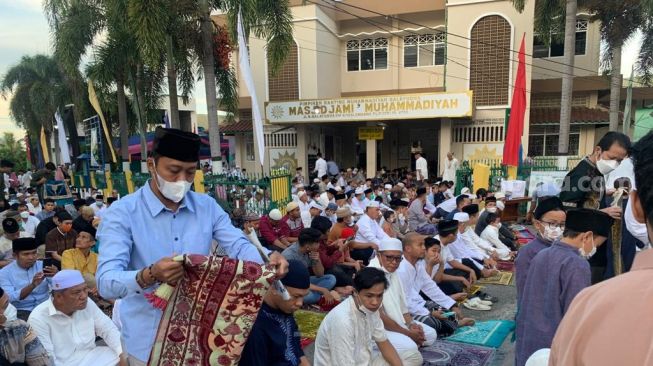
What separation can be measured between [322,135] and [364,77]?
376 cm

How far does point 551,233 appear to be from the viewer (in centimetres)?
337

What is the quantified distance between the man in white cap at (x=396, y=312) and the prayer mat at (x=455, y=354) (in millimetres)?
138

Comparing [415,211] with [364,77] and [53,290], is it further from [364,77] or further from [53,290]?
[364,77]

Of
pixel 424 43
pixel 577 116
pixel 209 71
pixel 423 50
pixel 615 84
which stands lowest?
pixel 577 116

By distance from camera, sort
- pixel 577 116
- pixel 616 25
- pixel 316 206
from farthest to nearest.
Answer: pixel 577 116, pixel 616 25, pixel 316 206

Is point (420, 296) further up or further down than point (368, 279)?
further down

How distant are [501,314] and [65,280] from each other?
488 centimetres

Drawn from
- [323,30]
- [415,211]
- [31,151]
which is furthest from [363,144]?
[31,151]

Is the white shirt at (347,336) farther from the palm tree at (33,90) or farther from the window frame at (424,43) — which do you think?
the palm tree at (33,90)

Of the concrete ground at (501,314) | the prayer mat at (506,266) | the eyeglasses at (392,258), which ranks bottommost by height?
the prayer mat at (506,266)

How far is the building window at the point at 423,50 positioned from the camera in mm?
18734

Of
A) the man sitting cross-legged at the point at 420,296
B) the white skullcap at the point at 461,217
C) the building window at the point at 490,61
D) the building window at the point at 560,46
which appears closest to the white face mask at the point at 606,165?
the man sitting cross-legged at the point at 420,296

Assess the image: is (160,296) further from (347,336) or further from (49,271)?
(49,271)

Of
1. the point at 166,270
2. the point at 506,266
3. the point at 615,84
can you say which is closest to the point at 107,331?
the point at 166,270
